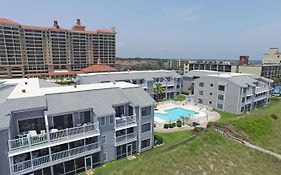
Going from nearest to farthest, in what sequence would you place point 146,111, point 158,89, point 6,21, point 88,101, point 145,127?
1. point 88,101
2. point 146,111
3. point 145,127
4. point 158,89
5. point 6,21

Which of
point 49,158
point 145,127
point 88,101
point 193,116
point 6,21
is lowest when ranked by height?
point 193,116

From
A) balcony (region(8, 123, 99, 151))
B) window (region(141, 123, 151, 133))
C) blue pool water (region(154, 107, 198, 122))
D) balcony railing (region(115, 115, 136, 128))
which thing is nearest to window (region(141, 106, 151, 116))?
window (region(141, 123, 151, 133))

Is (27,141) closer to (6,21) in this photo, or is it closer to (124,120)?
(124,120)

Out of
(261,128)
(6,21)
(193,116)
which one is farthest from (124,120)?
(6,21)

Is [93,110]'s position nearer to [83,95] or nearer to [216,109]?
[83,95]

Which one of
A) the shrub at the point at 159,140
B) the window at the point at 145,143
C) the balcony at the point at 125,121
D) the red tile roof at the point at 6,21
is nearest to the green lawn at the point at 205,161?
the shrub at the point at 159,140

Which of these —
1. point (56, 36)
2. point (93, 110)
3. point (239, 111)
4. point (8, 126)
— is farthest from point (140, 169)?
point (56, 36)

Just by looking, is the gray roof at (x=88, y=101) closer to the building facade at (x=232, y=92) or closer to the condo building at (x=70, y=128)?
the condo building at (x=70, y=128)
